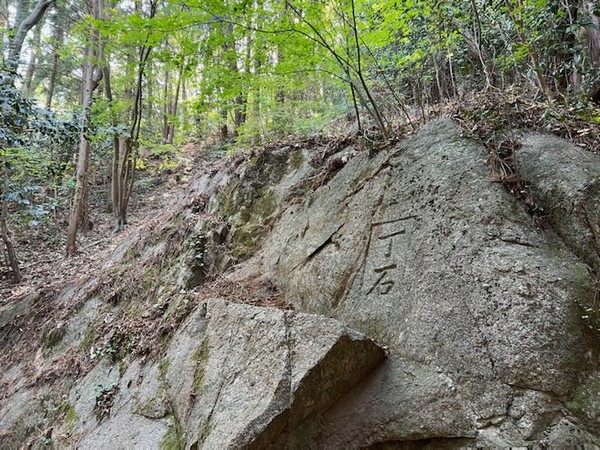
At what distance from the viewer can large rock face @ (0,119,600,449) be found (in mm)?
2174

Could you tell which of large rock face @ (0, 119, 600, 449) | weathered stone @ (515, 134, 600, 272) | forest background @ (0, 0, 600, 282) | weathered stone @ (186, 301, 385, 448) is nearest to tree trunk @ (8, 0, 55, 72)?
forest background @ (0, 0, 600, 282)

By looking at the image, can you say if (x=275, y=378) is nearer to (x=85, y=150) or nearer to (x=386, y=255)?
(x=386, y=255)

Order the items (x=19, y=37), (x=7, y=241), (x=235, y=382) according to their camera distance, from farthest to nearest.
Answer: (x=7, y=241) → (x=19, y=37) → (x=235, y=382)

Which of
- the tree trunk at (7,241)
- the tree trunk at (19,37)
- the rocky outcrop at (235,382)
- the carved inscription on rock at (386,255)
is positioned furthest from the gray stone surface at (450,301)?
the tree trunk at (7,241)

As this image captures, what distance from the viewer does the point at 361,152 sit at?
14.3 ft

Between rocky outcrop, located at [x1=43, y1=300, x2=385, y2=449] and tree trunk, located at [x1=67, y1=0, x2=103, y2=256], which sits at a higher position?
tree trunk, located at [x1=67, y1=0, x2=103, y2=256]

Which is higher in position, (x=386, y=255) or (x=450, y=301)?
(x=386, y=255)

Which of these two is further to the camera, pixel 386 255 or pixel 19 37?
pixel 19 37

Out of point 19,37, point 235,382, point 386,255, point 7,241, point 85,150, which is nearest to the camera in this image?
point 235,382

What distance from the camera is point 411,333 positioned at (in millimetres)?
2672

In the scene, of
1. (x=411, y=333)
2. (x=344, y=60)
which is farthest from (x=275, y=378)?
(x=344, y=60)

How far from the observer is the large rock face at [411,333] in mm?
2174

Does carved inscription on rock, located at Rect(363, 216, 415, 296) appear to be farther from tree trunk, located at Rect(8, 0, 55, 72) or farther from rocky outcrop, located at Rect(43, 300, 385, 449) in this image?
tree trunk, located at Rect(8, 0, 55, 72)

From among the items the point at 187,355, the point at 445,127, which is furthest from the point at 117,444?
the point at 445,127
